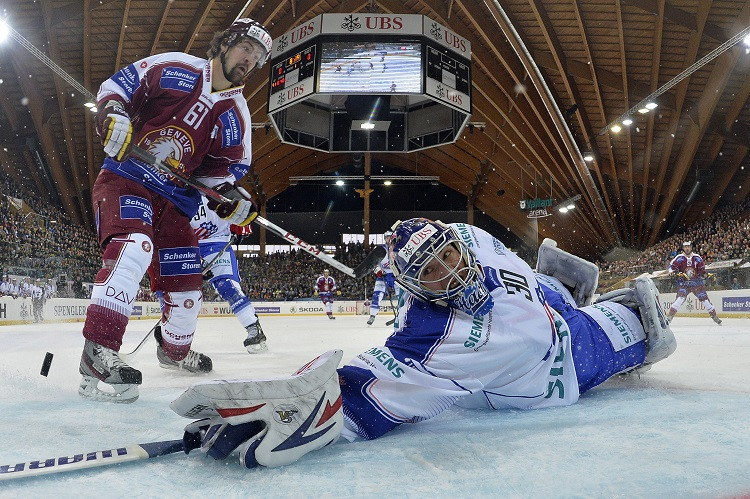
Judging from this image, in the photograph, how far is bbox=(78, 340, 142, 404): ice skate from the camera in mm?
1773

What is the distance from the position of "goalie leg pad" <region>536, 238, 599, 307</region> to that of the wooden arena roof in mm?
9288

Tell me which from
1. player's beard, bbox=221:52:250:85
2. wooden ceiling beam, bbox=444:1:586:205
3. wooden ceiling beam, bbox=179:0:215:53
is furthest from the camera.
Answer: wooden ceiling beam, bbox=444:1:586:205

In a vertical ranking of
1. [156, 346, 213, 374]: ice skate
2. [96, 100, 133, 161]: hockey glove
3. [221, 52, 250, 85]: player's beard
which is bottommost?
[156, 346, 213, 374]: ice skate

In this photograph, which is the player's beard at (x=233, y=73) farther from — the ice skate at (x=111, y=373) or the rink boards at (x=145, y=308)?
the rink boards at (x=145, y=308)

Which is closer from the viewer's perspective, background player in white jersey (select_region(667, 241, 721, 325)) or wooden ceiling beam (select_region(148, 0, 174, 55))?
background player in white jersey (select_region(667, 241, 721, 325))

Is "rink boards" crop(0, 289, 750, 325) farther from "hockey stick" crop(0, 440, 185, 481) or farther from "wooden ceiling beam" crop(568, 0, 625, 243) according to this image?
"hockey stick" crop(0, 440, 185, 481)

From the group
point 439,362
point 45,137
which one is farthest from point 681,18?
point 45,137

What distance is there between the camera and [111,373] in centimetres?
177

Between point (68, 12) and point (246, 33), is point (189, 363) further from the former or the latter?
point (68, 12)

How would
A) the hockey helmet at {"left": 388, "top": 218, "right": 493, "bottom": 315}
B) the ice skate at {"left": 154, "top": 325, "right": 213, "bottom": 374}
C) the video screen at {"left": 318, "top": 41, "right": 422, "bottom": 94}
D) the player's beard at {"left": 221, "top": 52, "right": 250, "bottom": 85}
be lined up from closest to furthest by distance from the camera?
the hockey helmet at {"left": 388, "top": 218, "right": 493, "bottom": 315} < the player's beard at {"left": 221, "top": 52, "right": 250, "bottom": 85} < the ice skate at {"left": 154, "top": 325, "right": 213, "bottom": 374} < the video screen at {"left": 318, "top": 41, "right": 422, "bottom": 94}

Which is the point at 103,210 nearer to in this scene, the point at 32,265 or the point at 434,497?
the point at 434,497

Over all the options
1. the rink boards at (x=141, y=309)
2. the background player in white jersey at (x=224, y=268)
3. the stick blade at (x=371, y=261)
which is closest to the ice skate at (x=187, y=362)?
the background player in white jersey at (x=224, y=268)

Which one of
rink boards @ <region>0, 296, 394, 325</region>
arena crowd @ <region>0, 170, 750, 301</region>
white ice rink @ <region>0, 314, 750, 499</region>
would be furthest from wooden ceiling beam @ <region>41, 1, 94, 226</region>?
white ice rink @ <region>0, 314, 750, 499</region>

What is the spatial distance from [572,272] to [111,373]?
1.63 metres
